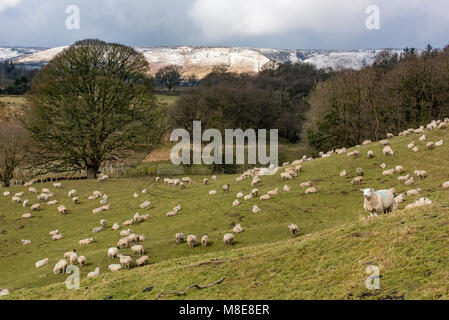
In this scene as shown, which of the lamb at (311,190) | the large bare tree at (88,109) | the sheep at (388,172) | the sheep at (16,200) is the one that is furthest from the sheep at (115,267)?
the large bare tree at (88,109)

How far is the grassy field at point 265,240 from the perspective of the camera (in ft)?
34.4

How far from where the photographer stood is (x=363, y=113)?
63.5 metres

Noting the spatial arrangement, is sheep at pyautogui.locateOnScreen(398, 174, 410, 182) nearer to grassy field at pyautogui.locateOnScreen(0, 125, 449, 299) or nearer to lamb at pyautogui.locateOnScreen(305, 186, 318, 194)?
grassy field at pyautogui.locateOnScreen(0, 125, 449, 299)

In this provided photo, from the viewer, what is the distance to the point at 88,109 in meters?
49.6

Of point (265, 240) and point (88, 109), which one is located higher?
point (88, 109)

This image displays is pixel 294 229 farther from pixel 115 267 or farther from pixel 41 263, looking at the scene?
pixel 41 263

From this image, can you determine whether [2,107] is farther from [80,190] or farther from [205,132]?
[80,190]

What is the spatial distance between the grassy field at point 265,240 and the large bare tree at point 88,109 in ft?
24.4

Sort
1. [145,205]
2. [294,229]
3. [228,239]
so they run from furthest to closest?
[145,205] → [294,229] → [228,239]

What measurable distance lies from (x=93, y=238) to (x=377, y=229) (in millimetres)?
19491

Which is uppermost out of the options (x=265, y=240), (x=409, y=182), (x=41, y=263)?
(x=409, y=182)

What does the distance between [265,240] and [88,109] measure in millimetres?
35226

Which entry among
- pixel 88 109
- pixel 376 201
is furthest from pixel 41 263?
pixel 88 109

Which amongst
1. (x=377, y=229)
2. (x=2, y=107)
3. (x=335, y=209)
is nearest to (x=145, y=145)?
(x=335, y=209)
